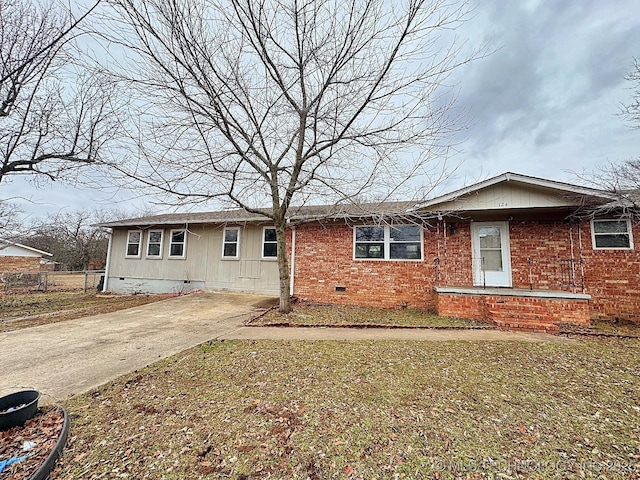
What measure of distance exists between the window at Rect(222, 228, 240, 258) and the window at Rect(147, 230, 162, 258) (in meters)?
3.40

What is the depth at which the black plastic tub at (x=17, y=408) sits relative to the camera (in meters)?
2.60

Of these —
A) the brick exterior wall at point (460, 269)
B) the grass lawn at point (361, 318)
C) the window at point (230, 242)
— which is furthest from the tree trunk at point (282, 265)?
the window at point (230, 242)

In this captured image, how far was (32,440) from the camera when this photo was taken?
2.49 metres

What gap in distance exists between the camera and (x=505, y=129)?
9.35 meters

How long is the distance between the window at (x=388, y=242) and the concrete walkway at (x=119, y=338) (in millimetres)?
3238

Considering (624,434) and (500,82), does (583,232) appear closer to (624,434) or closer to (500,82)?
(500,82)

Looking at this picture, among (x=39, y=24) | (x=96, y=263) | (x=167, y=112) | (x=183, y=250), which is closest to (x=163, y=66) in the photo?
(x=167, y=112)

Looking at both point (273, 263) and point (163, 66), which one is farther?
point (273, 263)

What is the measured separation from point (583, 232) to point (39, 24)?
14262mm

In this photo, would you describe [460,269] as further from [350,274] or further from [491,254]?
[350,274]

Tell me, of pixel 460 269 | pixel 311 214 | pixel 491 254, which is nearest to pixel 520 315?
pixel 460 269

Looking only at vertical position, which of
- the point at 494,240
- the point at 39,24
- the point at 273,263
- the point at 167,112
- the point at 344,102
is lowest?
the point at 273,263

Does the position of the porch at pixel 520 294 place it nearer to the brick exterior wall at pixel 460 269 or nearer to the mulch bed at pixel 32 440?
the brick exterior wall at pixel 460 269

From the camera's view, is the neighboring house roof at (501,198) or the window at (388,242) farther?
the window at (388,242)
